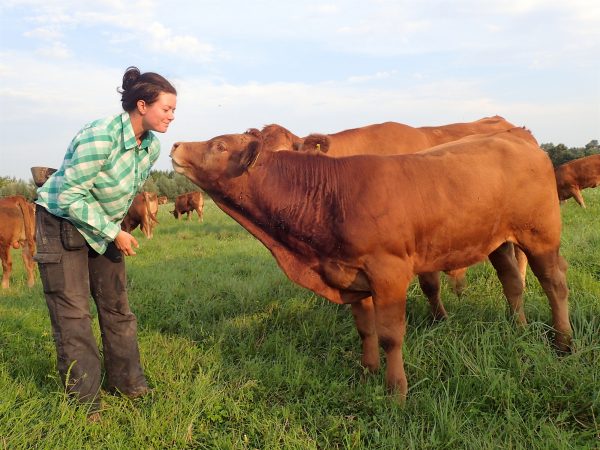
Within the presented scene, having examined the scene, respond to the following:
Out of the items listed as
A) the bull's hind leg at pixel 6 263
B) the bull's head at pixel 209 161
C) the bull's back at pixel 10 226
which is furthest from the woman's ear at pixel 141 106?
the bull's back at pixel 10 226

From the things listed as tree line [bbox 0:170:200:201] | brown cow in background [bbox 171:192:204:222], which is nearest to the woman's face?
brown cow in background [bbox 171:192:204:222]

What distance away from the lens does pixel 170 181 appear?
50.0 meters

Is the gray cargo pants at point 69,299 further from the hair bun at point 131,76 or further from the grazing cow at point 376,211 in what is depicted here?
the hair bun at point 131,76

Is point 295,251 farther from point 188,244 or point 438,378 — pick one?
point 188,244

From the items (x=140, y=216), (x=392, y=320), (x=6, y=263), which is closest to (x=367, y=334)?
(x=392, y=320)

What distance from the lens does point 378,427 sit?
3215 mm

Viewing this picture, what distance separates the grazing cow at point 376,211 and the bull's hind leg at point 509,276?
0.51 meters

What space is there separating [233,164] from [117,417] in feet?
6.49

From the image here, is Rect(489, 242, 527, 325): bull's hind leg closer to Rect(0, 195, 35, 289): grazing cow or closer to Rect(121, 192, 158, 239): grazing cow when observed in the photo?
Rect(0, 195, 35, 289): grazing cow

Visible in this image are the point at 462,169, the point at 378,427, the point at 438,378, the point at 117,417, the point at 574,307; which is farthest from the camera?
the point at 574,307

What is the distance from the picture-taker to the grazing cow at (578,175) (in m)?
7.39

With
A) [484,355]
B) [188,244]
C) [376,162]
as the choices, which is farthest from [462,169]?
[188,244]

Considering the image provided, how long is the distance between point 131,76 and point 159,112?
0.34 metres

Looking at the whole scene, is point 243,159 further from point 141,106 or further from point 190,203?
point 190,203
